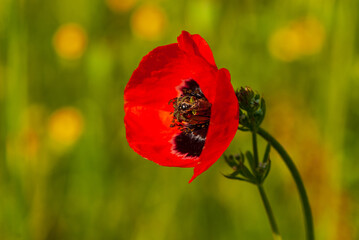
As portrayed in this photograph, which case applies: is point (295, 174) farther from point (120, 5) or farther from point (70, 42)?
point (120, 5)

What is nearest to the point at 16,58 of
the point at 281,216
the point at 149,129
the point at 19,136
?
the point at 19,136

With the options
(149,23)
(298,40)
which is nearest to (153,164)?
(149,23)

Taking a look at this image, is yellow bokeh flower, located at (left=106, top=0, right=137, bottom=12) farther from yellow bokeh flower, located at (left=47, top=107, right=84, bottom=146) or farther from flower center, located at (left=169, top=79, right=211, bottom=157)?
flower center, located at (left=169, top=79, right=211, bottom=157)

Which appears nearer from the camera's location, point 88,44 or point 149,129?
point 149,129

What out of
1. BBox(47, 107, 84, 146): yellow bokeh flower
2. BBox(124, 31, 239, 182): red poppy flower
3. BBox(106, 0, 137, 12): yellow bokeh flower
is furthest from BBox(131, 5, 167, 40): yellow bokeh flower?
BBox(124, 31, 239, 182): red poppy flower

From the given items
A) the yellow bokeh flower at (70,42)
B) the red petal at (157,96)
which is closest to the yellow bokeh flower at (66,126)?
the yellow bokeh flower at (70,42)

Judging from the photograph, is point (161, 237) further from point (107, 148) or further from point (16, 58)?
point (16, 58)
